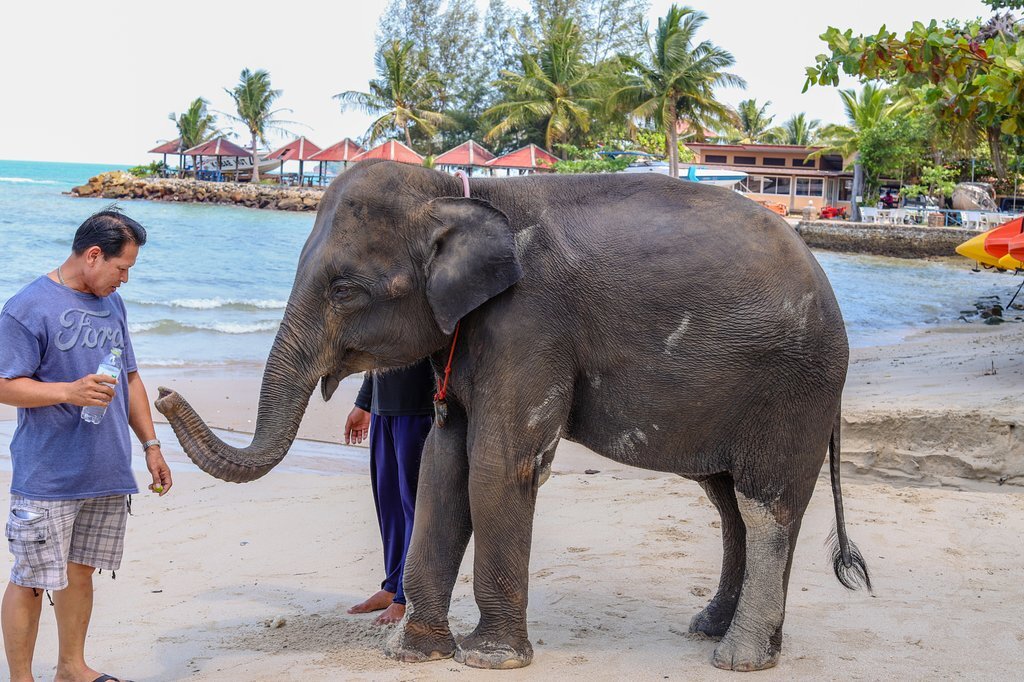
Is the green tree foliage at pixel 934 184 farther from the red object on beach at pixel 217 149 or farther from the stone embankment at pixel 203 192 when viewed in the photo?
the red object on beach at pixel 217 149

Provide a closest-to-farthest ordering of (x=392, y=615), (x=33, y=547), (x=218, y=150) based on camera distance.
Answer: (x=33, y=547)
(x=392, y=615)
(x=218, y=150)

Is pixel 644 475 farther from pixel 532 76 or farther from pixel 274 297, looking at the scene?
pixel 532 76

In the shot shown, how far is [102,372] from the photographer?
13.1ft

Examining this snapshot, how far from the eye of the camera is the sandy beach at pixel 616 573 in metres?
4.83

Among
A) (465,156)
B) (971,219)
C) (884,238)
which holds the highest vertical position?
(465,156)

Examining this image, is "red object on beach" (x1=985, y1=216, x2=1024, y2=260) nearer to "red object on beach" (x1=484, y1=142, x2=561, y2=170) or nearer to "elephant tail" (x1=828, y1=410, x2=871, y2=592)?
"elephant tail" (x1=828, y1=410, x2=871, y2=592)

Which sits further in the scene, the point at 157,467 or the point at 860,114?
the point at 860,114

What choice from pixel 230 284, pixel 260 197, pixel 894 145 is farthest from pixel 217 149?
pixel 230 284

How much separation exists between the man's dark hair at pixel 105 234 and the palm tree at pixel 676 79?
48.9m

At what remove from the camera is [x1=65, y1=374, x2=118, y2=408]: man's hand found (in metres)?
3.94

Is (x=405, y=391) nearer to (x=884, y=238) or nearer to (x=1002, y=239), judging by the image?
(x=1002, y=239)

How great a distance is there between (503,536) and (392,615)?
42.4 inches

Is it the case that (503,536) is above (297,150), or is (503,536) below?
below

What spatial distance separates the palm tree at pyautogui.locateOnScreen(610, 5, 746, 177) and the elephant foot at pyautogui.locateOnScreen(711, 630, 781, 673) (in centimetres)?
4839
